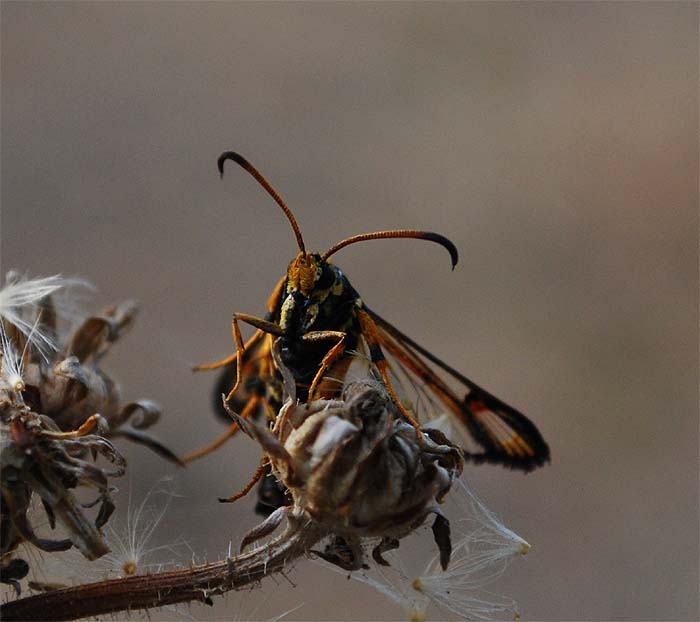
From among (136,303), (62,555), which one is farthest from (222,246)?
(62,555)

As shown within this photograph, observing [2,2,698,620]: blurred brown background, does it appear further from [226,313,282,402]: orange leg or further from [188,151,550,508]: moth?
[226,313,282,402]: orange leg

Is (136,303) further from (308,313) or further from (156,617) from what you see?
(156,617)

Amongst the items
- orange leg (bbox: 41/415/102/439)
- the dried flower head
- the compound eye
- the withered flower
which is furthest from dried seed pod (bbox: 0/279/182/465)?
→ the dried flower head

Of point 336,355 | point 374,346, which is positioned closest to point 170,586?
point 336,355

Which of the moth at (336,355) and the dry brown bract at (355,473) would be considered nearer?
the dry brown bract at (355,473)

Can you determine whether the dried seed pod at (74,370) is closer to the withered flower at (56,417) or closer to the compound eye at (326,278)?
the withered flower at (56,417)

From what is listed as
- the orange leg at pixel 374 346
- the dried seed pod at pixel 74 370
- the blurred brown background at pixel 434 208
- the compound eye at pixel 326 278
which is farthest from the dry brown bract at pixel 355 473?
the blurred brown background at pixel 434 208
